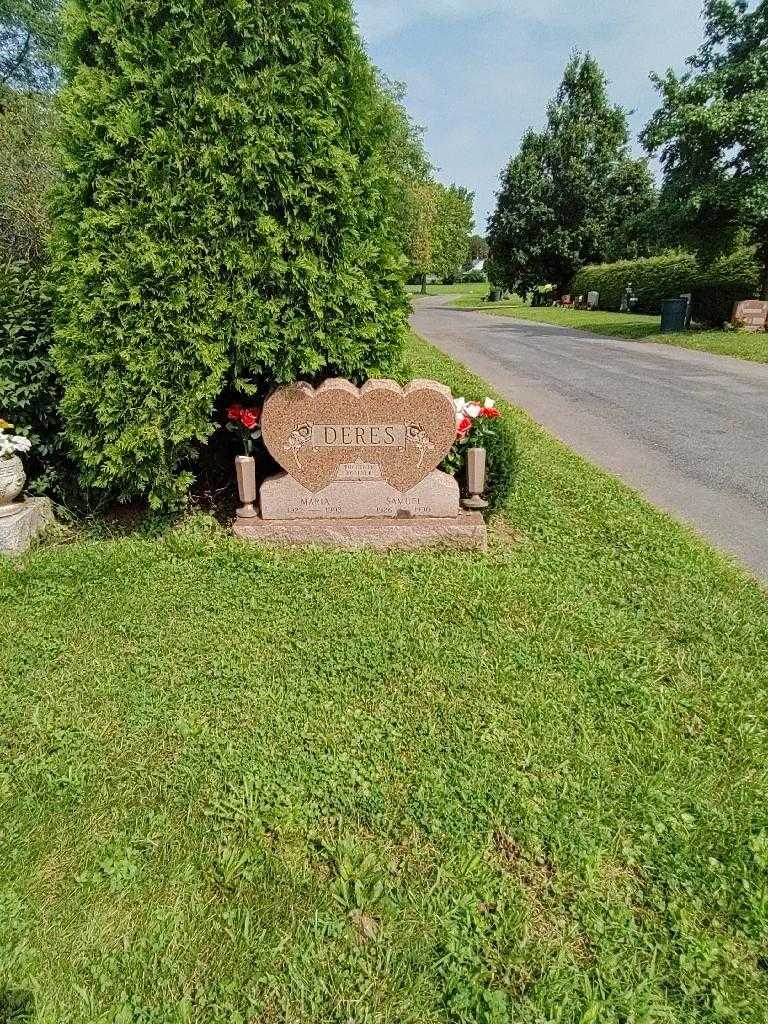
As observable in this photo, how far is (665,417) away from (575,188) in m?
31.9

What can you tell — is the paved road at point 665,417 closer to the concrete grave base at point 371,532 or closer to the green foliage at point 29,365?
A: the concrete grave base at point 371,532

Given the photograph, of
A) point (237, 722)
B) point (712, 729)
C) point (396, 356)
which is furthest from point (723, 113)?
point (237, 722)

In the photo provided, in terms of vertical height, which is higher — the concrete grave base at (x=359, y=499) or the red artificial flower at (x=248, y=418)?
the red artificial flower at (x=248, y=418)

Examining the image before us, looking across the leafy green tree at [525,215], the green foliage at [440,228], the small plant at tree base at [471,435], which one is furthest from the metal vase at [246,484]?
the green foliage at [440,228]

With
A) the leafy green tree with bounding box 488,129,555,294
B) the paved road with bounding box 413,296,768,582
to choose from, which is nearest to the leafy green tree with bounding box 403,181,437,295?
the leafy green tree with bounding box 488,129,555,294

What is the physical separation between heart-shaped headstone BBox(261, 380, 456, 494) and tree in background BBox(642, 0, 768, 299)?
15007mm

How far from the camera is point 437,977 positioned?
162cm

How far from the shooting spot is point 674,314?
1761 cm

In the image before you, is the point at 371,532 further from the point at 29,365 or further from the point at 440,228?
the point at 440,228

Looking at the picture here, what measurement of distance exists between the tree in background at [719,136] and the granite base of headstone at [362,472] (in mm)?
15055

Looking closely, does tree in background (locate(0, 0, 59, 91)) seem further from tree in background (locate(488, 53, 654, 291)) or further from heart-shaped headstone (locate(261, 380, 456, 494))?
tree in background (locate(488, 53, 654, 291))

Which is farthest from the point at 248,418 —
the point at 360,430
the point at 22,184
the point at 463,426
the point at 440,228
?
the point at 440,228

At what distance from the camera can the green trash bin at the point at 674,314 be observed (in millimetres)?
17500

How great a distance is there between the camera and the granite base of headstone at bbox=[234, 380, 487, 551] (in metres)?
3.82
